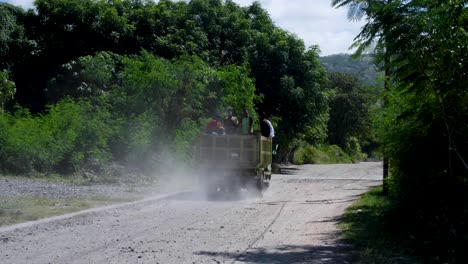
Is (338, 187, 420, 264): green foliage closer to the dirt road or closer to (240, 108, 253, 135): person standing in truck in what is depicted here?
the dirt road

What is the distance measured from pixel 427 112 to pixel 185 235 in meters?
5.15

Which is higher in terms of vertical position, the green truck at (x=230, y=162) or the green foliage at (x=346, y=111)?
the green foliage at (x=346, y=111)

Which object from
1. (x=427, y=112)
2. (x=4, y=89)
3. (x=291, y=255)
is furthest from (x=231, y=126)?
(x=4, y=89)

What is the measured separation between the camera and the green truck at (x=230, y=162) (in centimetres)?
1922

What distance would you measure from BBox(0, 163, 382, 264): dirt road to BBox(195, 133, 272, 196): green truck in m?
1.52

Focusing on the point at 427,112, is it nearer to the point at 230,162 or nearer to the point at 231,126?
the point at 230,162

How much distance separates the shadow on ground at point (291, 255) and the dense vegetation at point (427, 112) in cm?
140

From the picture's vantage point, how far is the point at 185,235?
11.3 m

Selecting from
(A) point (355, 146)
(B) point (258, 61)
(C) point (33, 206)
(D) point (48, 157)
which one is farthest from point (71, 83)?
(A) point (355, 146)

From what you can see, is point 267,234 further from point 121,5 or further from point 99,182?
point 121,5

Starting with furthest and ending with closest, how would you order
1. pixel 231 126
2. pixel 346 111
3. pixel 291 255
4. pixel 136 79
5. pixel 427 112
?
pixel 346 111
pixel 136 79
pixel 231 126
pixel 427 112
pixel 291 255

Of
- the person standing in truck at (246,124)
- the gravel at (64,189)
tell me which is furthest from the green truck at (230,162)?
the gravel at (64,189)

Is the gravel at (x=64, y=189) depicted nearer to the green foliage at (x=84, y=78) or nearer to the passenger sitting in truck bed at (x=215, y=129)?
the passenger sitting in truck bed at (x=215, y=129)

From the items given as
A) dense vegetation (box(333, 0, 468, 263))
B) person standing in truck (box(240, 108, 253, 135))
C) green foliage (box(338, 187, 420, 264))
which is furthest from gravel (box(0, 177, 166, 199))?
dense vegetation (box(333, 0, 468, 263))
